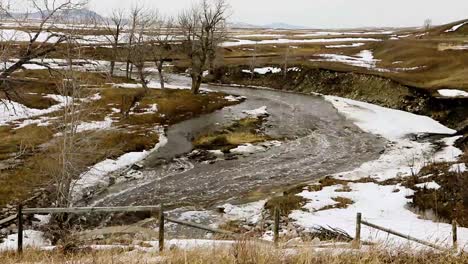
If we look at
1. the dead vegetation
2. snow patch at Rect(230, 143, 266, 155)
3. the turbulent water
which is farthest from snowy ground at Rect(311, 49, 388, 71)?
the dead vegetation

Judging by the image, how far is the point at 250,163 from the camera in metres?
28.3

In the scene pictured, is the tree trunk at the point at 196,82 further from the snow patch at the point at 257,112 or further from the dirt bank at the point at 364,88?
the dirt bank at the point at 364,88

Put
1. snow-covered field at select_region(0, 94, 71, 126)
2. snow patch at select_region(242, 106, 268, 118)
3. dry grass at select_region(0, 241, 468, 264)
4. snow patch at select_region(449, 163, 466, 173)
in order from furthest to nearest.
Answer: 1. snow patch at select_region(242, 106, 268, 118)
2. snow-covered field at select_region(0, 94, 71, 126)
3. snow patch at select_region(449, 163, 466, 173)
4. dry grass at select_region(0, 241, 468, 264)

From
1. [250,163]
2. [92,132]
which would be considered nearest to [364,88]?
[250,163]

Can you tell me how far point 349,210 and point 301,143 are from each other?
13971 millimetres

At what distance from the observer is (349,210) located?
767 inches

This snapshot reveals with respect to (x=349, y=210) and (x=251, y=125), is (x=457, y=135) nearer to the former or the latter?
(x=251, y=125)

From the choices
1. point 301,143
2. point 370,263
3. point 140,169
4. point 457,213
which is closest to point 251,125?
point 301,143

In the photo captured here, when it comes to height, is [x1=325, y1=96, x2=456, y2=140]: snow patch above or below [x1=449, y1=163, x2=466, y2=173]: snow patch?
below

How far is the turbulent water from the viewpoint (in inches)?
894

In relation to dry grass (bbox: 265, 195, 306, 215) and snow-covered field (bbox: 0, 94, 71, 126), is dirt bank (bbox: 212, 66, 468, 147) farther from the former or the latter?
snow-covered field (bbox: 0, 94, 71, 126)

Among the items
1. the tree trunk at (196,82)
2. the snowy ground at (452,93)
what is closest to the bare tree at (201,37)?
the tree trunk at (196,82)

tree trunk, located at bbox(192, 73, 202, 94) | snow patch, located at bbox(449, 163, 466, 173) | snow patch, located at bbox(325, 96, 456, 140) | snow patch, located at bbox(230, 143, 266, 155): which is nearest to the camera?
snow patch, located at bbox(449, 163, 466, 173)

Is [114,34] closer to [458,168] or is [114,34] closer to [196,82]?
[196,82]
